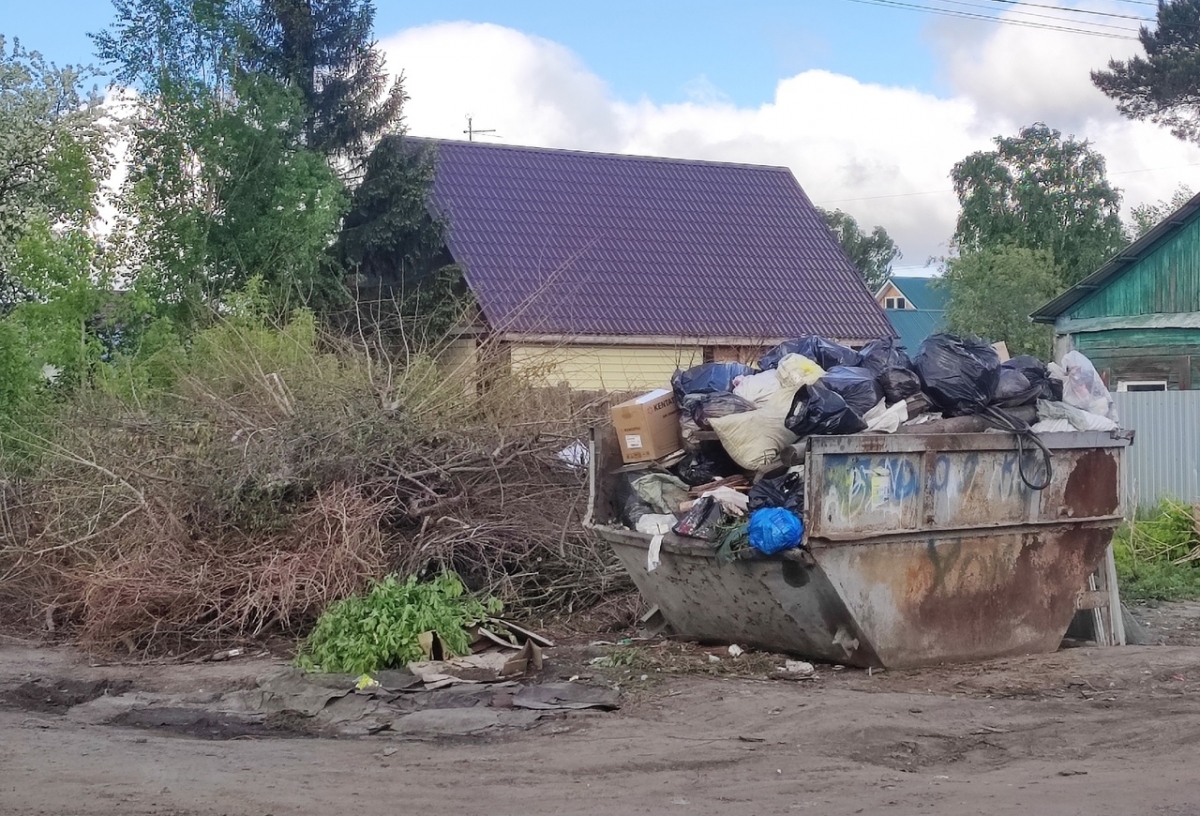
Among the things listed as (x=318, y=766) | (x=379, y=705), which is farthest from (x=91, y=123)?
(x=318, y=766)

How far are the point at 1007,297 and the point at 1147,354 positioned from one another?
16.4 metres

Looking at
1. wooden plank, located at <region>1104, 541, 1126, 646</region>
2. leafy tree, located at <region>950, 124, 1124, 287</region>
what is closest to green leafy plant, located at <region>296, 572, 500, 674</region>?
wooden plank, located at <region>1104, 541, 1126, 646</region>

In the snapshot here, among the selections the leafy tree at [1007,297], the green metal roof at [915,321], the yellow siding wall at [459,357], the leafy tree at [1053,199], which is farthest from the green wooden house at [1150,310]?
the green metal roof at [915,321]

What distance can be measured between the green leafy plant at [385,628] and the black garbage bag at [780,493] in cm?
210

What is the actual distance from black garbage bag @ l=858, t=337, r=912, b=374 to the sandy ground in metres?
1.85

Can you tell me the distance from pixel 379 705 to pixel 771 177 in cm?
2206

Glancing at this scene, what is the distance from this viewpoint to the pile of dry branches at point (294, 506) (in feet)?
30.0

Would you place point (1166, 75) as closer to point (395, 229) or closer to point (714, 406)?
point (395, 229)

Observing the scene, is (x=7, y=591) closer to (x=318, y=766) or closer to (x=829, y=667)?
(x=318, y=766)

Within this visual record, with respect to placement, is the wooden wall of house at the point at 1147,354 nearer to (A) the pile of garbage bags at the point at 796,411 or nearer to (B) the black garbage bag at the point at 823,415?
(A) the pile of garbage bags at the point at 796,411

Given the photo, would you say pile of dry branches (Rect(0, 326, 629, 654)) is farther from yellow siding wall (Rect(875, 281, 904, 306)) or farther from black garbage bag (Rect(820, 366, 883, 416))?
yellow siding wall (Rect(875, 281, 904, 306))

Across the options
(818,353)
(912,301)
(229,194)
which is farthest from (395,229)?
(912,301)

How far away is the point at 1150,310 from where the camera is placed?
18125mm

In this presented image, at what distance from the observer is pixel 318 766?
5.75m
